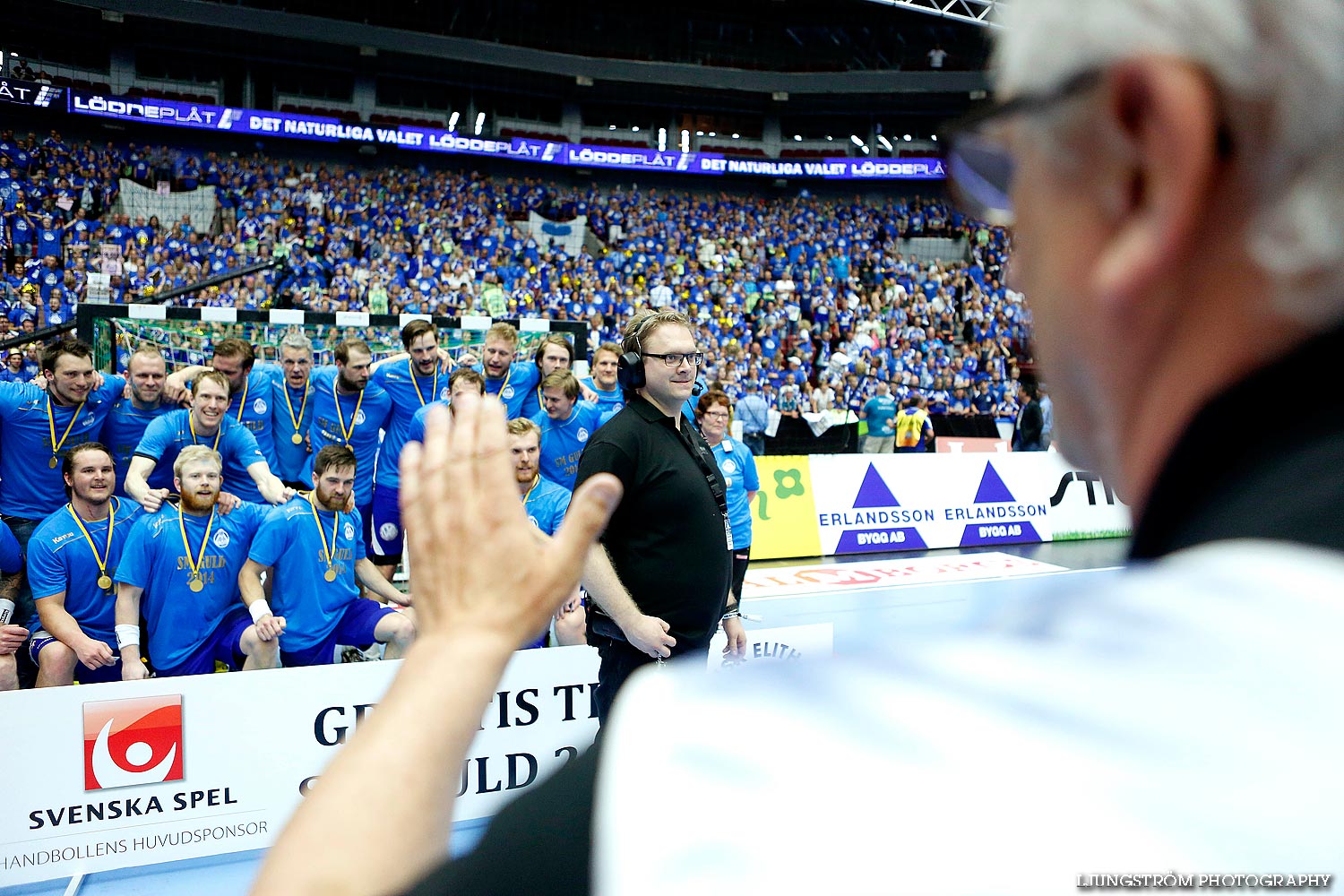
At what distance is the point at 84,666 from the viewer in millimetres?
5062

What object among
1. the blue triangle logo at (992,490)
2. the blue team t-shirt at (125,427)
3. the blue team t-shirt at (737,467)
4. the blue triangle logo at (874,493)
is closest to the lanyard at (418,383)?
the blue team t-shirt at (125,427)

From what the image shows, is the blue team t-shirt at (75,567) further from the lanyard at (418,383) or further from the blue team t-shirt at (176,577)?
the lanyard at (418,383)

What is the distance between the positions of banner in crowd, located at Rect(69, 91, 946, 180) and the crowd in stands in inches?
42.5

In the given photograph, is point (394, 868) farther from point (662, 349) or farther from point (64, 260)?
point (64, 260)

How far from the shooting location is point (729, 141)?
3312cm

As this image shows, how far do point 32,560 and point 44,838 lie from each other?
1.80 meters

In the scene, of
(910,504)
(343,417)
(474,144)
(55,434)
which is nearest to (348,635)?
(55,434)

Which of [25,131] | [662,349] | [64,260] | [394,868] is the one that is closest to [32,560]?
[662,349]

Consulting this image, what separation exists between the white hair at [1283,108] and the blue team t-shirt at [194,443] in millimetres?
6894

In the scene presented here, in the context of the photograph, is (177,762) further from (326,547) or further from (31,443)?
(31,443)

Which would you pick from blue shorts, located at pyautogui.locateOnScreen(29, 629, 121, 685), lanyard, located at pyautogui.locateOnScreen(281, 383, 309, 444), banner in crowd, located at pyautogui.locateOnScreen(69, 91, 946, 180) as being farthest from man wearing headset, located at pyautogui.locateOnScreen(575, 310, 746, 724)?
banner in crowd, located at pyautogui.locateOnScreen(69, 91, 946, 180)

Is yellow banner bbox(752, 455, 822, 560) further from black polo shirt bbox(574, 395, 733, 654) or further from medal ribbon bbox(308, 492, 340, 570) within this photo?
black polo shirt bbox(574, 395, 733, 654)

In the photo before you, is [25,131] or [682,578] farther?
[25,131]

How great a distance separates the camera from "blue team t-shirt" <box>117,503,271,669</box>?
5.21 m
